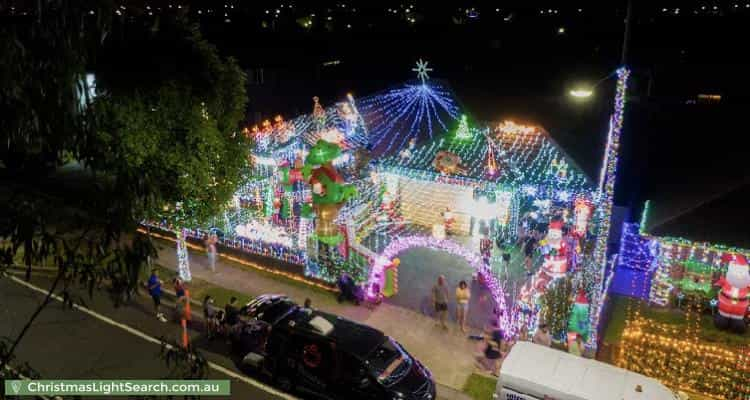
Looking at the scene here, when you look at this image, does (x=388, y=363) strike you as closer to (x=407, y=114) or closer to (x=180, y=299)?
(x=180, y=299)

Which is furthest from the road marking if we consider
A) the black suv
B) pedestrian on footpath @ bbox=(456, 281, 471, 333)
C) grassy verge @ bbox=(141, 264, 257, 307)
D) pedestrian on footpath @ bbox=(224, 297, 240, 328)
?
pedestrian on footpath @ bbox=(456, 281, 471, 333)

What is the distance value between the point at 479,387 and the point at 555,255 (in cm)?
568

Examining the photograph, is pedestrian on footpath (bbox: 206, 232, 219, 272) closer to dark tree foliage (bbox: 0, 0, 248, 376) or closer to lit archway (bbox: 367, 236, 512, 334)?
lit archway (bbox: 367, 236, 512, 334)

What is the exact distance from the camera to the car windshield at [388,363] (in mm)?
9656

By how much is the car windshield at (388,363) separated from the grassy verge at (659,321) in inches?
207

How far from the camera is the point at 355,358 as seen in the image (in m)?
9.73

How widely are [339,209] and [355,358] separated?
24.2 feet

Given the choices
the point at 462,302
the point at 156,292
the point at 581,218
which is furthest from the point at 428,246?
the point at 156,292

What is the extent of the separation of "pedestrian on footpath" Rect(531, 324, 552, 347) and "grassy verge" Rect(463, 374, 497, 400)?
4.15 ft

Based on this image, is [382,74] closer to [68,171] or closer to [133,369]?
[68,171]

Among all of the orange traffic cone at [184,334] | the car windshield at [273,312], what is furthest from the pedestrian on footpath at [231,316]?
the orange traffic cone at [184,334]

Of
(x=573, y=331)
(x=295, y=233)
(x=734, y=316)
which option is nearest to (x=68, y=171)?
(x=295, y=233)

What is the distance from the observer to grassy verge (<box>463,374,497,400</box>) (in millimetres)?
10461

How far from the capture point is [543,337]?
36.3 ft
